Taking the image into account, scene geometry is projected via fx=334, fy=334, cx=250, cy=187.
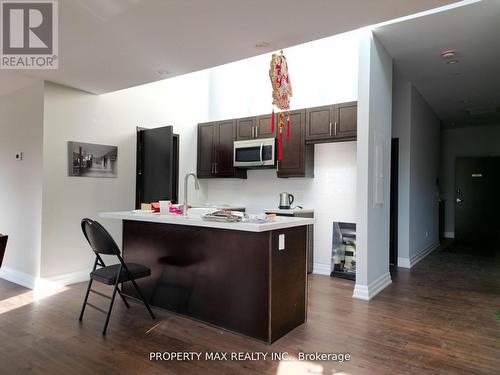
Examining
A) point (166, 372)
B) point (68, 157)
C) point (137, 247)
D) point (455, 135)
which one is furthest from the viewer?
point (455, 135)

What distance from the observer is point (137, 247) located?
3375mm

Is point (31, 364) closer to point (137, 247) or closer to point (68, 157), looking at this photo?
point (137, 247)

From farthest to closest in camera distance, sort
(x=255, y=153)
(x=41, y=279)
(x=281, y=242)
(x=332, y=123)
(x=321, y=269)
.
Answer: (x=255, y=153), (x=321, y=269), (x=332, y=123), (x=41, y=279), (x=281, y=242)

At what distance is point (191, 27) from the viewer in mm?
2615

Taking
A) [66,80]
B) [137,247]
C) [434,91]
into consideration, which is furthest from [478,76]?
[66,80]

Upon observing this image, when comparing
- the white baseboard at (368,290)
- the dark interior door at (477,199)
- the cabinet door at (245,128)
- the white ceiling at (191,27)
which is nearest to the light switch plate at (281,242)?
the white baseboard at (368,290)

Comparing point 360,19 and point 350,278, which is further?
point 350,278

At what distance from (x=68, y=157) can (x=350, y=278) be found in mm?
3911

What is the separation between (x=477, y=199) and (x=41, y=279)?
→ 8863 mm

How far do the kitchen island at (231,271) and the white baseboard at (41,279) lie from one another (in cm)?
147

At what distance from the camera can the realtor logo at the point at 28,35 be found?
237 cm

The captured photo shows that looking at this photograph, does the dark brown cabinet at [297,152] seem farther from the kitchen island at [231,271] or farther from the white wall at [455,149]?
the white wall at [455,149]

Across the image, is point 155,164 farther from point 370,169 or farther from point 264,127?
point 370,169

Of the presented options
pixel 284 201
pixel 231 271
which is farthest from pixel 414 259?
pixel 231 271
